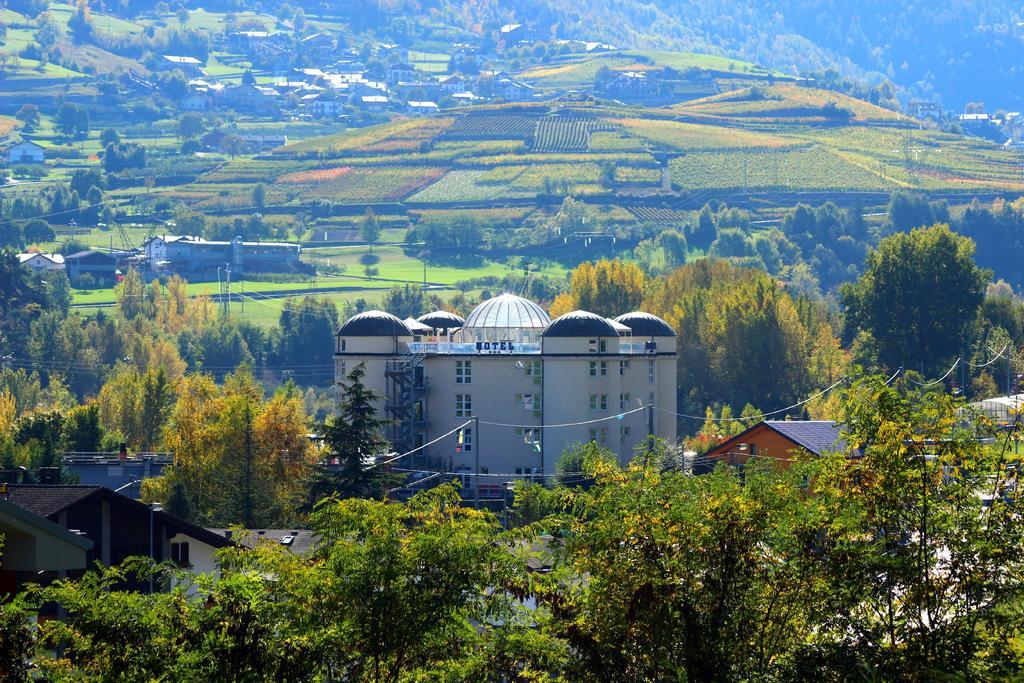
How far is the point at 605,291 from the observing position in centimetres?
15750

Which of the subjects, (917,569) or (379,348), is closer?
(917,569)

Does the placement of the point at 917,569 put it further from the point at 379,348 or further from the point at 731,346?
the point at 731,346

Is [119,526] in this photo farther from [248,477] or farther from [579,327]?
[579,327]

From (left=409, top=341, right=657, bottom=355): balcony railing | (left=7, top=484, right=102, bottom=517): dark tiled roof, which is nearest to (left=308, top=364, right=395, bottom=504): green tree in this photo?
(left=409, top=341, right=657, bottom=355): balcony railing

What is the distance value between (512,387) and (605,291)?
2091 inches

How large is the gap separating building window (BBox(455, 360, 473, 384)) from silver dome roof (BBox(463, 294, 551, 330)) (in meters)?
5.54

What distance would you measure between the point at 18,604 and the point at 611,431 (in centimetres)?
7866

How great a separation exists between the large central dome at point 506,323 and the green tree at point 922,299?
99.4 ft

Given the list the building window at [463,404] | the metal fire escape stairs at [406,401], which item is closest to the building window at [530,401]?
the building window at [463,404]

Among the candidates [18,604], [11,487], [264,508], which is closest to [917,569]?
[18,604]

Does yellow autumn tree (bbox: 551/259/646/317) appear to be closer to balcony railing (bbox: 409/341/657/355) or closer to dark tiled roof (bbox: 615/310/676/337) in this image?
dark tiled roof (bbox: 615/310/676/337)

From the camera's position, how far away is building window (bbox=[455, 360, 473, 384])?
348 ft

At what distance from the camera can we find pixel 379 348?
10900cm

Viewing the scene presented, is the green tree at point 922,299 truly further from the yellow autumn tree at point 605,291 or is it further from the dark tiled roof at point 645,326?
the dark tiled roof at point 645,326
